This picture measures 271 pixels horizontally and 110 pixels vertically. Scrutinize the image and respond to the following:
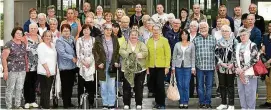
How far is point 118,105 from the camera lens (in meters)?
10.6

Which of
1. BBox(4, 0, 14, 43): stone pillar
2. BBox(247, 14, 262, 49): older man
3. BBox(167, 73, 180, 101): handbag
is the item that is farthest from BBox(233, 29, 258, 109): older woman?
BBox(4, 0, 14, 43): stone pillar

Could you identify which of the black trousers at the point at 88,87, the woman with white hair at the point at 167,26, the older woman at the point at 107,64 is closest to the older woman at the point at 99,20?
the older woman at the point at 107,64

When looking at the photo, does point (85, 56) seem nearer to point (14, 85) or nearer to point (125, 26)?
point (125, 26)

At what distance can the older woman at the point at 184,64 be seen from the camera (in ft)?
33.4

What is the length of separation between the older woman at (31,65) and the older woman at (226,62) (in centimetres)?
398

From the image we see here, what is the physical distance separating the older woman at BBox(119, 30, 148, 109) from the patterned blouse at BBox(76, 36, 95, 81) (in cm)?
67

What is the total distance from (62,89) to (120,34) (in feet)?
5.97

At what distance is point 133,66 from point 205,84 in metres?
1.75

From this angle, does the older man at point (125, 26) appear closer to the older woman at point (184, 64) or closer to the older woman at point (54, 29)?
the older woman at point (184, 64)

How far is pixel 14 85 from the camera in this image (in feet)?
31.8

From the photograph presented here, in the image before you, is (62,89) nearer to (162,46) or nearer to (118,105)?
(118,105)

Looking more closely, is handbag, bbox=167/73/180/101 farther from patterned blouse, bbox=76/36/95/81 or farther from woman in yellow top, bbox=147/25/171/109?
patterned blouse, bbox=76/36/95/81

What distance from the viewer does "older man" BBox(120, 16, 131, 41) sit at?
10.8m

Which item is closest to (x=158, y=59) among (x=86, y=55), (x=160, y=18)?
(x=86, y=55)
